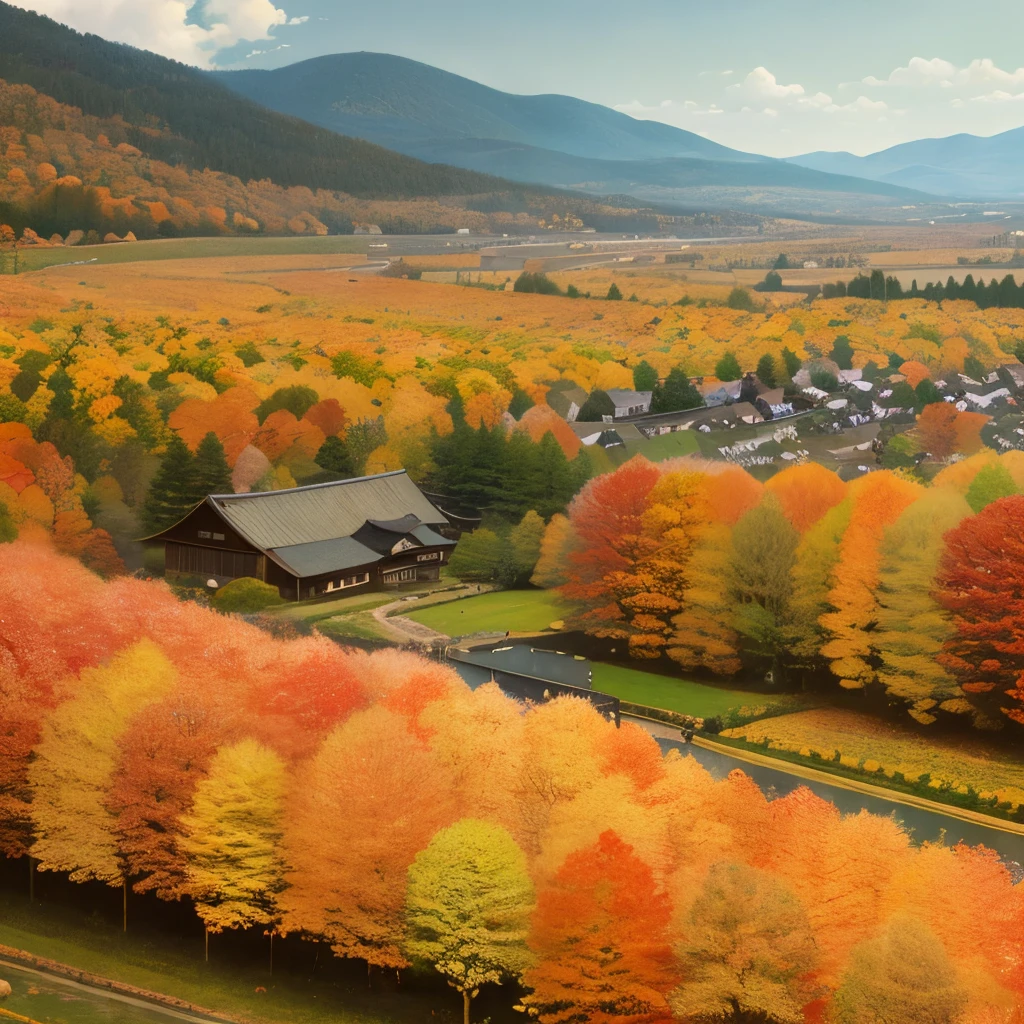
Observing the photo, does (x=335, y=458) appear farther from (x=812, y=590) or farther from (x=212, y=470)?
Answer: (x=812, y=590)

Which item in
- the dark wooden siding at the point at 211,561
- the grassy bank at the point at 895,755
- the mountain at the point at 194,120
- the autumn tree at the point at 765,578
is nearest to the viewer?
the grassy bank at the point at 895,755

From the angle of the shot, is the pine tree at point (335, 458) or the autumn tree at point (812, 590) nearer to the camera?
the autumn tree at point (812, 590)

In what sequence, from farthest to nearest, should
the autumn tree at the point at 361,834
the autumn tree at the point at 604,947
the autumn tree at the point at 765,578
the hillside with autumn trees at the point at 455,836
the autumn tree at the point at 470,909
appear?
Answer: the autumn tree at the point at 765,578 → the autumn tree at the point at 361,834 → the autumn tree at the point at 470,909 → the autumn tree at the point at 604,947 → the hillside with autumn trees at the point at 455,836

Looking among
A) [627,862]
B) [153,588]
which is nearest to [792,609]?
[627,862]

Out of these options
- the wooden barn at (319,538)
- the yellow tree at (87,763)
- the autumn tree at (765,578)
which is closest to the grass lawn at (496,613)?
the wooden barn at (319,538)

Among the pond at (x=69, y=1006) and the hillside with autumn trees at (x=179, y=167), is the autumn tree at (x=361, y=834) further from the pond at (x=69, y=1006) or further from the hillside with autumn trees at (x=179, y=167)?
the hillside with autumn trees at (x=179, y=167)

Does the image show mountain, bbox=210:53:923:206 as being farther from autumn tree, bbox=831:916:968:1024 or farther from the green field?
autumn tree, bbox=831:916:968:1024
